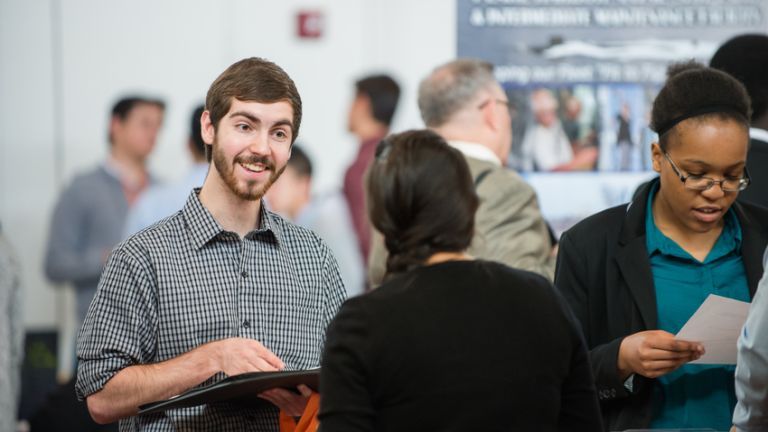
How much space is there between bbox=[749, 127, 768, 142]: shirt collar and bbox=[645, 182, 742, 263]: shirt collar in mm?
671

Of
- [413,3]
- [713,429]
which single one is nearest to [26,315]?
[413,3]

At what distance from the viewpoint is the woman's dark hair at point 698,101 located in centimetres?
222

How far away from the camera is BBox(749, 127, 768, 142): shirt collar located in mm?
2914

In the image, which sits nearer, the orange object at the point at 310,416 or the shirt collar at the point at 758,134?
the orange object at the point at 310,416

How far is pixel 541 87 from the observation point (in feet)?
14.1

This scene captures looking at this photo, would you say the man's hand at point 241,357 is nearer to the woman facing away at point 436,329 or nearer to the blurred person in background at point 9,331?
the woman facing away at point 436,329

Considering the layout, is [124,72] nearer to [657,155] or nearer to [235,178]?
[235,178]

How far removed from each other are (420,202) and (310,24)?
440 centimetres

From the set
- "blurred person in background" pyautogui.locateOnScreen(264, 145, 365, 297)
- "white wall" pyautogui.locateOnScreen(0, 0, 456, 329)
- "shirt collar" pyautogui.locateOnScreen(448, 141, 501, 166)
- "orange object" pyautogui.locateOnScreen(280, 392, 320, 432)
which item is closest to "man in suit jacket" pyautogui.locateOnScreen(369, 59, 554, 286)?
"shirt collar" pyautogui.locateOnScreen(448, 141, 501, 166)

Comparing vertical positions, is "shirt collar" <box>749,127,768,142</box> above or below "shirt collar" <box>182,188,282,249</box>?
above

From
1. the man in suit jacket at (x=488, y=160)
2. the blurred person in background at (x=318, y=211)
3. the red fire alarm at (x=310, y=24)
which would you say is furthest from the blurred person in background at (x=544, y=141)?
the red fire alarm at (x=310, y=24)

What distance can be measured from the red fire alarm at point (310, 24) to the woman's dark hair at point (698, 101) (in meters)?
3.76

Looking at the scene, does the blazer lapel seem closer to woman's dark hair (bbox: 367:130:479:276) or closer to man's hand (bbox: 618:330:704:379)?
man's hand (bbox: 618:330:704:379)

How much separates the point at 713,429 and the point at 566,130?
234cm
